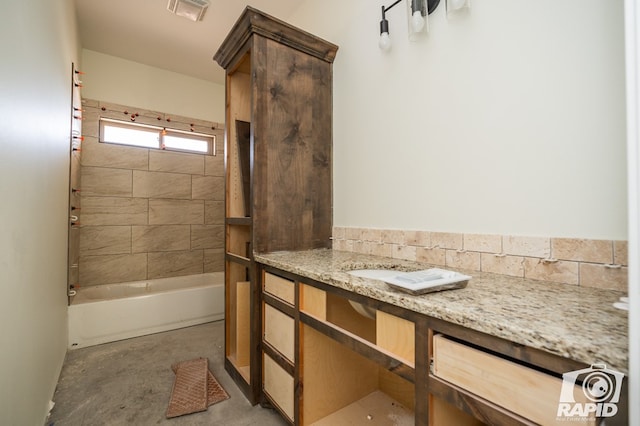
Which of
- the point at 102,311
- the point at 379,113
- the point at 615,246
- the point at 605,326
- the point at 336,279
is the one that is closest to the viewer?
the point at 605,326

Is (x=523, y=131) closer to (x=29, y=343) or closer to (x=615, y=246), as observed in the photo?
(x=615, y=246)

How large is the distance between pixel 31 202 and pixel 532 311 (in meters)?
1.96

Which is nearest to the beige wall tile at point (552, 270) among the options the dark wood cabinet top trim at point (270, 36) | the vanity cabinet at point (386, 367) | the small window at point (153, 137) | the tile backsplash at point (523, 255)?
the tile backsplash at point (523, 255)

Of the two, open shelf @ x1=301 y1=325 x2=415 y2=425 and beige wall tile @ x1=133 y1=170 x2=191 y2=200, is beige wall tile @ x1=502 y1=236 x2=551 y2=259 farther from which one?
beige wall tile @ x1=133 y1=170 x2=191 y2=200

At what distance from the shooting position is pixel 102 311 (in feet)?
8.54

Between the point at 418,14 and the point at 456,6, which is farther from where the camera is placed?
the point at 418,14

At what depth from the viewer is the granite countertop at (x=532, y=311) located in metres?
0.52

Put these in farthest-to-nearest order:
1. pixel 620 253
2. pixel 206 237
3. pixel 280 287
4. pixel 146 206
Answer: pixel 206 237 → pixel 146 206 → pixel 280 287 → pixel 620 253

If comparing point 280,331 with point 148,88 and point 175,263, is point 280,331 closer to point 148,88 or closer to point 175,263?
point 175,263

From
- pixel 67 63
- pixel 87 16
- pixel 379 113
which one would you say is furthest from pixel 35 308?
pixel 87 16

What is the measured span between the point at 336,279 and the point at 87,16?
3.38 meters

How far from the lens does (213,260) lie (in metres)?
3.94

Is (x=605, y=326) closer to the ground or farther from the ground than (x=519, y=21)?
closer to the ground

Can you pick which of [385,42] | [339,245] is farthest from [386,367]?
[385,42]
